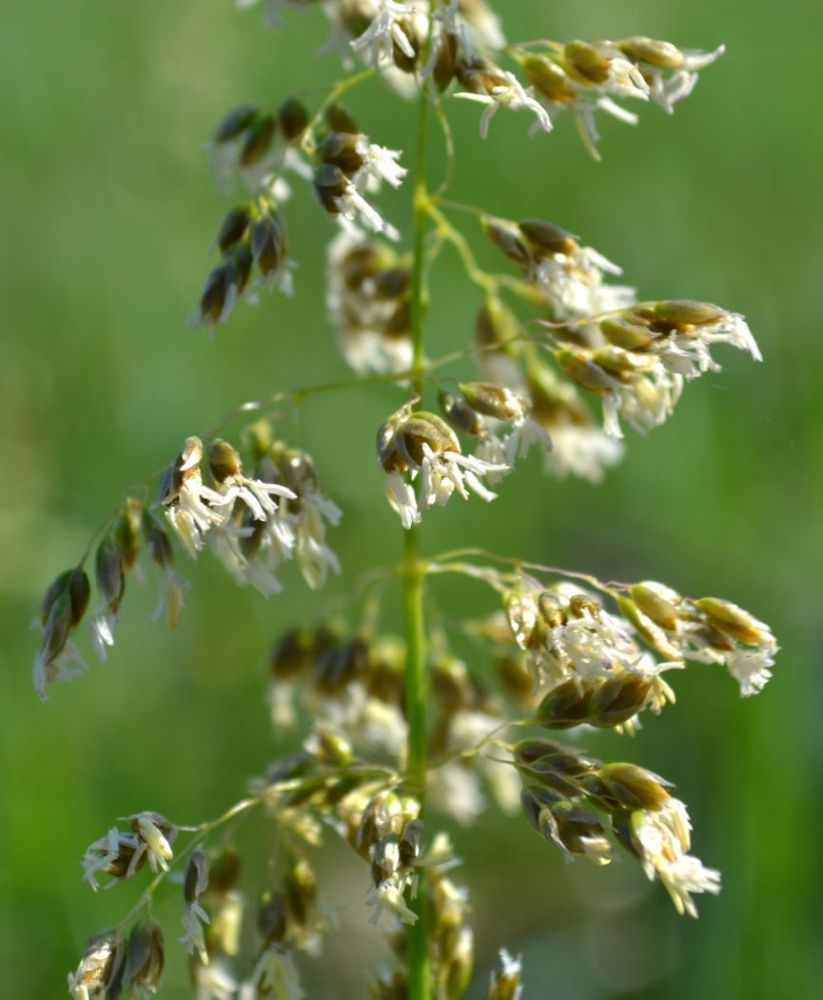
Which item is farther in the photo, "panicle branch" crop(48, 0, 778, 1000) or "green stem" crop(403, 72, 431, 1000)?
"green stem" crop(403, 72, 431, 1000)

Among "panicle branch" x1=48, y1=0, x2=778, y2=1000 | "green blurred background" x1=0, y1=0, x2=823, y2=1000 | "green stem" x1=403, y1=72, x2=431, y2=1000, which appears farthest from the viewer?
"green blurred background" x1=0, y1=0, x2=823, y2=1000

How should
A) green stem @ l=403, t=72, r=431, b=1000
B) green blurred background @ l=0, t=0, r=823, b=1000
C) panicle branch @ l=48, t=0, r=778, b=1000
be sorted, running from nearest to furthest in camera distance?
panicle branch @ l=48, t=0, r=778, b=1000 → green stem @ l=403, t=72, r=431, b=1000 → green blurred background @ l=0, t=0, r=823, b=1000

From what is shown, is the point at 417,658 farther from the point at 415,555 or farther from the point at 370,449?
the point at 370,449

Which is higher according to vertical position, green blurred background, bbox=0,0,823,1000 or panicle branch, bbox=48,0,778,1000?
panicle branch, bbox=48,0,778,1000

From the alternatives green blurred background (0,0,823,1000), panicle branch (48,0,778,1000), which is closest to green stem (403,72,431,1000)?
panicle branch (48,0,778,1000)

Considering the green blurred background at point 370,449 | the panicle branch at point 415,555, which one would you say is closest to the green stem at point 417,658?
the panicle branch at point 415,555

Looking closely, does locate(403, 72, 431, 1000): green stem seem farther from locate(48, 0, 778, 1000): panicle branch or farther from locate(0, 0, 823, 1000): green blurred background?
locate(0, 0, 823, 1000): green blurred background

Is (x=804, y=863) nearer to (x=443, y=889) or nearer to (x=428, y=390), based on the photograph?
(x=443, y=889)

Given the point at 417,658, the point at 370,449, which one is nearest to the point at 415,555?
the point at 417,658
